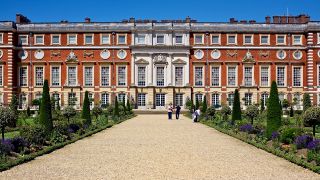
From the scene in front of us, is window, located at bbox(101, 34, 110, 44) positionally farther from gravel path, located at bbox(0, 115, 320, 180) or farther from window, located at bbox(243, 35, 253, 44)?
gravel path, located at bbox(0, 115, 320, 180)

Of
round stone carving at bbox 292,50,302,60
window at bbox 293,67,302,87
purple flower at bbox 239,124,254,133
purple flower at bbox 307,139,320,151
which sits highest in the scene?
round stone carving at bbox 292,50,302,60

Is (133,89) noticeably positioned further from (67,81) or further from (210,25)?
(210,25)

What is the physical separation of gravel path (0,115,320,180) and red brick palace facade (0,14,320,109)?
29845 mm

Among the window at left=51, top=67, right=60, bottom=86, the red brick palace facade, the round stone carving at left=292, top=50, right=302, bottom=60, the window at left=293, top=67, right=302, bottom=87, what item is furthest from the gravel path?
the window at left=293, top=67, right=302, bottom=87

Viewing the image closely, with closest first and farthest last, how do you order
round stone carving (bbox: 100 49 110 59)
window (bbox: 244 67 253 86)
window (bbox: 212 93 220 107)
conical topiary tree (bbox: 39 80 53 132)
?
conical topiary tree (bbox: 39 80 53 132) < window (bbox: 212 93 220 107) < round stone carving (bbox: 100 49 110 59) < window (bbox: 244 67 253 86)

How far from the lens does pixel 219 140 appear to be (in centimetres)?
1639

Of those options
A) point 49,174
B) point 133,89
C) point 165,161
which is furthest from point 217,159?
point 133,89

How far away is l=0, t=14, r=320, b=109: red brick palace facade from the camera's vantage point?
4462 cm

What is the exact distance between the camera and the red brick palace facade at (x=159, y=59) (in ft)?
146

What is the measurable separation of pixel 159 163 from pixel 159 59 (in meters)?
34.5

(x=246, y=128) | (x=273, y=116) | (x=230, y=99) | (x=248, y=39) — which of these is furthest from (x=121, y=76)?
(x=273, y=116)

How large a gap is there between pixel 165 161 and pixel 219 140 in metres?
5.52

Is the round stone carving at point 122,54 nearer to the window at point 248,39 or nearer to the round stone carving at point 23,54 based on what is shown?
the round stone carving at point 23,54

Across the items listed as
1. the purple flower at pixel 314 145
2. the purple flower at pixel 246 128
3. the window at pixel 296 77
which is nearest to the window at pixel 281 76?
the window at pixel 296 77
